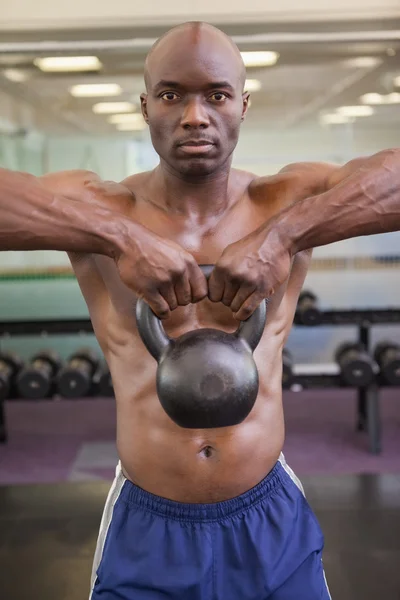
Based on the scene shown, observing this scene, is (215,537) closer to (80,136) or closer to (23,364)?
(23,364)

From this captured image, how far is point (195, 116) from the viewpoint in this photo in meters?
0.98

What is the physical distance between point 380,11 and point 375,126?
1501 millimetres

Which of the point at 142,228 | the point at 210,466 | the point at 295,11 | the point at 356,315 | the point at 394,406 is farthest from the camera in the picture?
the point at 394,406

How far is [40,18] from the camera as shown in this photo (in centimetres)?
266

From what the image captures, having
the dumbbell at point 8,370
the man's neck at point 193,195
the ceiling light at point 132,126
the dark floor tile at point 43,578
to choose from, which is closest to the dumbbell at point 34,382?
the dumbbell at point 8,370

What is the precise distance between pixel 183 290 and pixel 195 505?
46 cm

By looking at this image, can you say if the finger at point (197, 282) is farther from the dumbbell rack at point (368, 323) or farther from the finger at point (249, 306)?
the dumbbell rack at point (368, 323)

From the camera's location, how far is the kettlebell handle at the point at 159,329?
938 millimetres

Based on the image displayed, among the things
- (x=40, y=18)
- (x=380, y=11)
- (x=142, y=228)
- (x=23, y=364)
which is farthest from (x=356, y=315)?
(x=142, y=228)

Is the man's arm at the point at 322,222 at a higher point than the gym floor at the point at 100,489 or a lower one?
higher

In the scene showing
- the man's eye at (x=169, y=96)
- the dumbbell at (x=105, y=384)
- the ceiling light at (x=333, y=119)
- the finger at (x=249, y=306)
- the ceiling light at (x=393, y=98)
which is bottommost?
the dumbbell at (x=105, y=384)

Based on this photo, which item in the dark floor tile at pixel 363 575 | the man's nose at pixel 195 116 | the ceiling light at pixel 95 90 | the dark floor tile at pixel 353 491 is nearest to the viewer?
the man's nose at pixel 195 116

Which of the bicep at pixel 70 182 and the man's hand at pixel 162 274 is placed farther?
the bicep at pixel 70 182

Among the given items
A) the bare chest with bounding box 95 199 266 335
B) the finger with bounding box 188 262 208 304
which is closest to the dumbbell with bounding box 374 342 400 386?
the bare chest with bounding box 95 199 266 335
